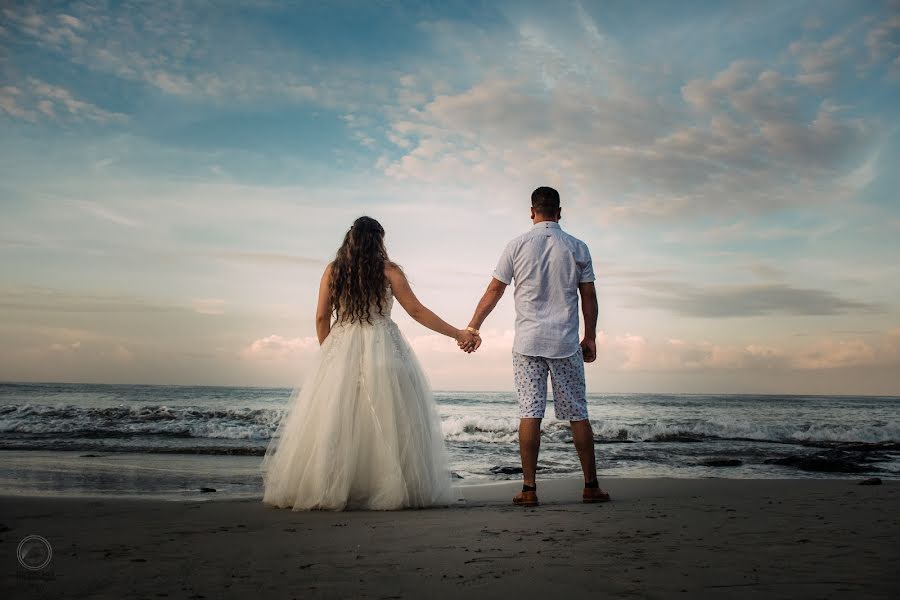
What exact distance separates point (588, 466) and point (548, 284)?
152 centimetres

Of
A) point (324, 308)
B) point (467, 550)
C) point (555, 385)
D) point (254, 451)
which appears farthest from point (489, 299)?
point (254, 451)

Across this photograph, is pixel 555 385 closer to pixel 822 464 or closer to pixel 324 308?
pixel 324 308

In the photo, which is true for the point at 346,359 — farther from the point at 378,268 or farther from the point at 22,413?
the point at 22,413

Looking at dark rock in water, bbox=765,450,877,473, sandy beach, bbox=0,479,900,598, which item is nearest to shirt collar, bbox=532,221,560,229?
sandy beach, bbox=0,479,900,598

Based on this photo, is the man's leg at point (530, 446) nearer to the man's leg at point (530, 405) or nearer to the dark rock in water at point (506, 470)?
the man's leg at point (530, 405)

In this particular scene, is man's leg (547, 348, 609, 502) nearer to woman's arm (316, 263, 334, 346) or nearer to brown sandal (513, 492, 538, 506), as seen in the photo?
brown sandal (513, 492, 538, 506)

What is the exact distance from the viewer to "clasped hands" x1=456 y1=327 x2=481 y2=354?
214 inches

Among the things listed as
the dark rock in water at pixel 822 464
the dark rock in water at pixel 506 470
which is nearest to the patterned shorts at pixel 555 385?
the dark rock in water at pixel 506 470

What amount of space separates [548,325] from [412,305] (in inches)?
44.7

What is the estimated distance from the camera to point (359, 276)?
502 centimetres

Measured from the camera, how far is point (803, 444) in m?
13.6

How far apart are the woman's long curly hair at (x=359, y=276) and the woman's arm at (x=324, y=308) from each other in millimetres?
44

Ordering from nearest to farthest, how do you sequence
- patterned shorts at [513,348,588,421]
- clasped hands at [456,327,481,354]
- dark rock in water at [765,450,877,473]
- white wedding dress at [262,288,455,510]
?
white wedding dress at [262,288,455,510] < patterned shorts at [513,348,588,421] < clasped hands at [456,327,481,354] < dark rock in water at [765,450,877,473]

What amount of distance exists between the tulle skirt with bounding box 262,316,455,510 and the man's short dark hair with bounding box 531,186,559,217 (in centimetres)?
161
